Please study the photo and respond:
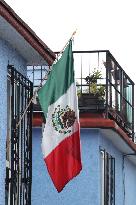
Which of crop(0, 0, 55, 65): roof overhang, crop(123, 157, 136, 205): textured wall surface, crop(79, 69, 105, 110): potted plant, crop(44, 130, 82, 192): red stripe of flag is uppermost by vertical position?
crop(0, 0, 55, 65): roof overhang

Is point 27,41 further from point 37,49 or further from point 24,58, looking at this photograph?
point 24,58

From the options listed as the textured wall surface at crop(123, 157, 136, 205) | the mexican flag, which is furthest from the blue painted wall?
the mexican flag

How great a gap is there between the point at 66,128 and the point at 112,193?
815 centimetres

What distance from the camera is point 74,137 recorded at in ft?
31.3

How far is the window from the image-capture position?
16.1m

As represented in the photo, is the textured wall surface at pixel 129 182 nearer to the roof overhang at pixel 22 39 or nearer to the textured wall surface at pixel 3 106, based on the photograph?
the roof overhang at pixel 22 39

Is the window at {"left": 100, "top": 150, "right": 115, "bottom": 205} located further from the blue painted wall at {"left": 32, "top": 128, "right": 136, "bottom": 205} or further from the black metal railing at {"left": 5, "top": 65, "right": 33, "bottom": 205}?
the black metal railing at {"left": 5, "top": 65, "right": 33, "bottom": 205}

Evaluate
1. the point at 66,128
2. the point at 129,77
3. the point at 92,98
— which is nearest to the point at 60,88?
the point at 66,128

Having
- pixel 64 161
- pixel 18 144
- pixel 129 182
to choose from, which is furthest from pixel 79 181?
pixel 64 161

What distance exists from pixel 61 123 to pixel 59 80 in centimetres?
56

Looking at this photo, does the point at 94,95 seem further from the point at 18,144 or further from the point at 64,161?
the point at 64,161

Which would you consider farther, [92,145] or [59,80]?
[92,145]

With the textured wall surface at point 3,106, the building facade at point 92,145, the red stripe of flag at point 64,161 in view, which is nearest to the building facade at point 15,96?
the textured wall surface at point 3,106

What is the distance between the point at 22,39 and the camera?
10.0 metres
